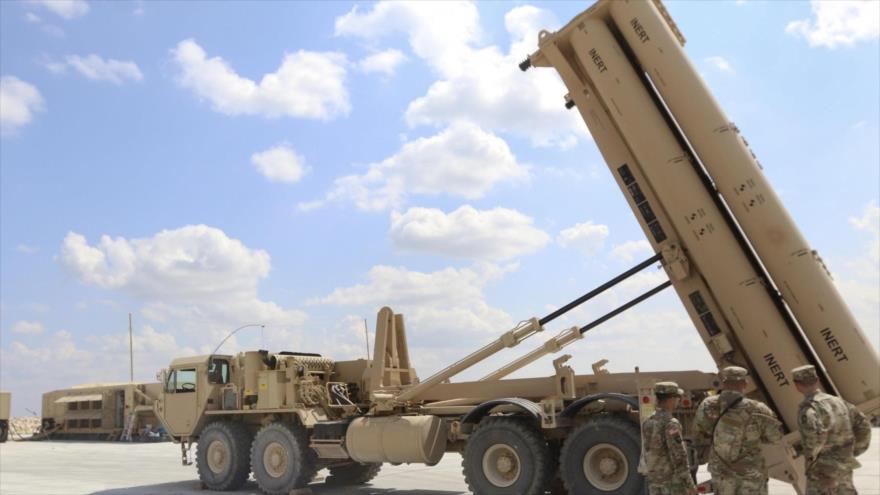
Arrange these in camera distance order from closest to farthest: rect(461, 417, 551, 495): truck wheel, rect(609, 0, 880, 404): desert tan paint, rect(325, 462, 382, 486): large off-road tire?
rect(609, 0, 880, 404): desert tan paint < rect(461, 417, 551, 495): truck wheel < rect(325, 462, 382, 486): large off-road tire

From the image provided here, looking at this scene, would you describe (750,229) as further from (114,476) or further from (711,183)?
(114,476)

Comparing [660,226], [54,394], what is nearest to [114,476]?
[660,226]

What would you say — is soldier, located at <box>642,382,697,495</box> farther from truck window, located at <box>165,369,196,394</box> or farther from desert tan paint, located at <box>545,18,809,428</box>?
truck window, located at <box>165,369,196,394</box>

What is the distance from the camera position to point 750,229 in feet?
30.4

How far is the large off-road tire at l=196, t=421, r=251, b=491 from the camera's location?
12844 mm

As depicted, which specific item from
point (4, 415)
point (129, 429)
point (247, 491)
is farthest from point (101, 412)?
point (247, 491)

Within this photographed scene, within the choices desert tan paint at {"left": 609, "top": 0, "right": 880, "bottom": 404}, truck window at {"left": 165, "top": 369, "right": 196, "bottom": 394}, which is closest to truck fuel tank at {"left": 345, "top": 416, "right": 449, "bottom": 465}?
truck window at {"left": 165, "top": 369, "right": 196, "bottom": 394}

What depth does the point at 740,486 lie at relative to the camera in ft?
19.4

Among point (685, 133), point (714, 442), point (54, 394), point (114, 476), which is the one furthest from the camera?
point (54, 394)

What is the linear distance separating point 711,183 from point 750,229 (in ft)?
2.45

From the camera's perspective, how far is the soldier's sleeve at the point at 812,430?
5.98 meters

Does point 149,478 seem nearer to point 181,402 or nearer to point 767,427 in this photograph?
point 181,402

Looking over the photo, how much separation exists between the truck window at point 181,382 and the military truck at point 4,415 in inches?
831

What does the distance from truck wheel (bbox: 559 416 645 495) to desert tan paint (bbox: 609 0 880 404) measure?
232cm
